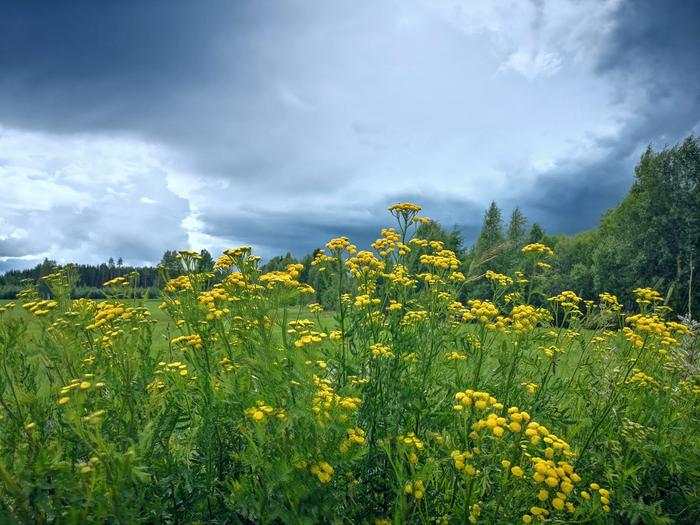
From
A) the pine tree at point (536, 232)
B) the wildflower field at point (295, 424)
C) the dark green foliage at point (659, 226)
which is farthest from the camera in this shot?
the pine tree at point (536, 232)

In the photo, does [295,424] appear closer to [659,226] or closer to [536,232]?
[659,226]

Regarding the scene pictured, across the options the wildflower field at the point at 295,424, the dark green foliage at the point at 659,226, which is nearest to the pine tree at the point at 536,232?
the dark green foliage at the point at 659,226

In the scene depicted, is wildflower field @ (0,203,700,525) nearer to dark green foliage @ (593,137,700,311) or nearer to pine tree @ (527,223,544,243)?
dark green foliage @ (593,137,700,311)

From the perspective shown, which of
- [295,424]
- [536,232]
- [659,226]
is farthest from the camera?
[536,232]

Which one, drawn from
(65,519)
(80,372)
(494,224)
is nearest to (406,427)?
(65,519)

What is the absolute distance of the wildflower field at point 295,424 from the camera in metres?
2.26

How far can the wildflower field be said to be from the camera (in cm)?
226

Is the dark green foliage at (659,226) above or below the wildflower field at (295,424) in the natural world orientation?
above

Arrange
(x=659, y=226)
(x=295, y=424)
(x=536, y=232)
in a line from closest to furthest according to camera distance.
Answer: (x=295, y=424)
(x=659, y=226)
(x=536, y=232)

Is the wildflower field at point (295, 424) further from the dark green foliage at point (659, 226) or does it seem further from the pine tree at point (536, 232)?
the pine tree at point (536, 232)

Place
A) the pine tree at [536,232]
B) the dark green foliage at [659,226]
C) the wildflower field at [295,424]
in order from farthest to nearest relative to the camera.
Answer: the pine tree at [536,232]
the dark green foliage at [659,226]
the wildflower field at [295,424]

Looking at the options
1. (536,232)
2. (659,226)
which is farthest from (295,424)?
(536,232)

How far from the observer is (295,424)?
94.4 inches

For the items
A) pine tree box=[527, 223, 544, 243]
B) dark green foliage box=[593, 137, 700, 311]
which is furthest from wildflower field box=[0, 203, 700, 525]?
pine tree box=[527, 223, 544, 243]
